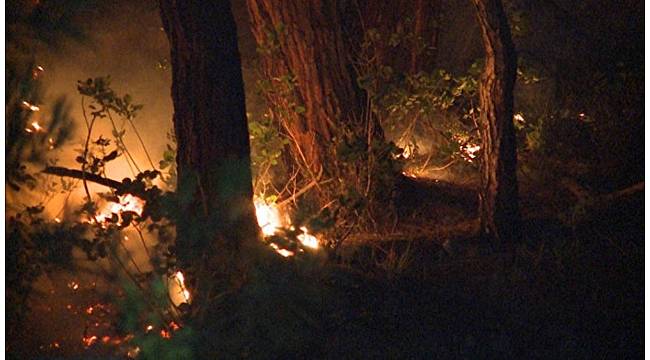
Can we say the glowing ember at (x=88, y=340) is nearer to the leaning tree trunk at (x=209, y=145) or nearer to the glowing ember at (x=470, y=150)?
the leaning tree trunk at (x=209, y=145)

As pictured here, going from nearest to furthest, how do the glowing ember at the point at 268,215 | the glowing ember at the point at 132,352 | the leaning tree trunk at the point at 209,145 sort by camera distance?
the leaning tree trunk at the point at 209,145, the glowing ember at the point at 132,352, the glowing ember at the point at 268,215

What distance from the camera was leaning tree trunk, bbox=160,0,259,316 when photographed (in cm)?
→ 350

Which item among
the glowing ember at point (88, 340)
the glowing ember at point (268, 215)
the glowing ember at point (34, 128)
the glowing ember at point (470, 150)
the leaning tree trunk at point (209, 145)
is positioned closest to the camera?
the leaning tree trunk at point (209, 145)

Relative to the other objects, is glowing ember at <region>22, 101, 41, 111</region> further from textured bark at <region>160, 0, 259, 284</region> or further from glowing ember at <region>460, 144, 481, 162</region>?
glowing ember at <region>460, 144, 481, 162</region>

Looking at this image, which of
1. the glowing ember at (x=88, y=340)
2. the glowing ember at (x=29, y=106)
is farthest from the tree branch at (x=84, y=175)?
the glowing ember at (x=88, y=340)

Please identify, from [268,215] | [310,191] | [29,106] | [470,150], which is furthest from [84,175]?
[470,150]

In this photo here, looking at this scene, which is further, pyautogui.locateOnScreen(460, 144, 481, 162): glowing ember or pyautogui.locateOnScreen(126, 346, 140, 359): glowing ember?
pyautogui.locateOnScreen(460, 144, 481, 162): glowing ember

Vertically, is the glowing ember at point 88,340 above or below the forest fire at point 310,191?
below

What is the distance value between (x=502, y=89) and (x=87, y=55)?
10.3 feet

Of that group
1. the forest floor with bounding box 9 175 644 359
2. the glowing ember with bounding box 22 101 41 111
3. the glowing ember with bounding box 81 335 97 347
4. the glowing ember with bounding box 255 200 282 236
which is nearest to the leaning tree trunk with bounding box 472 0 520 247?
the forest floor with bounding box 9 175 644 359

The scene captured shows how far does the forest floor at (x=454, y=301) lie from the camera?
3523 millimetres

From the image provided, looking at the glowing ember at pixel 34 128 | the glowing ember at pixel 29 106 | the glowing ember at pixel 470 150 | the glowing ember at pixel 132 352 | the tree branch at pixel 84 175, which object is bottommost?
the glowing ember at pixel 132 352

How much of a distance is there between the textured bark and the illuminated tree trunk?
1342mm

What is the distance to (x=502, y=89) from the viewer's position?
4.22 meters
